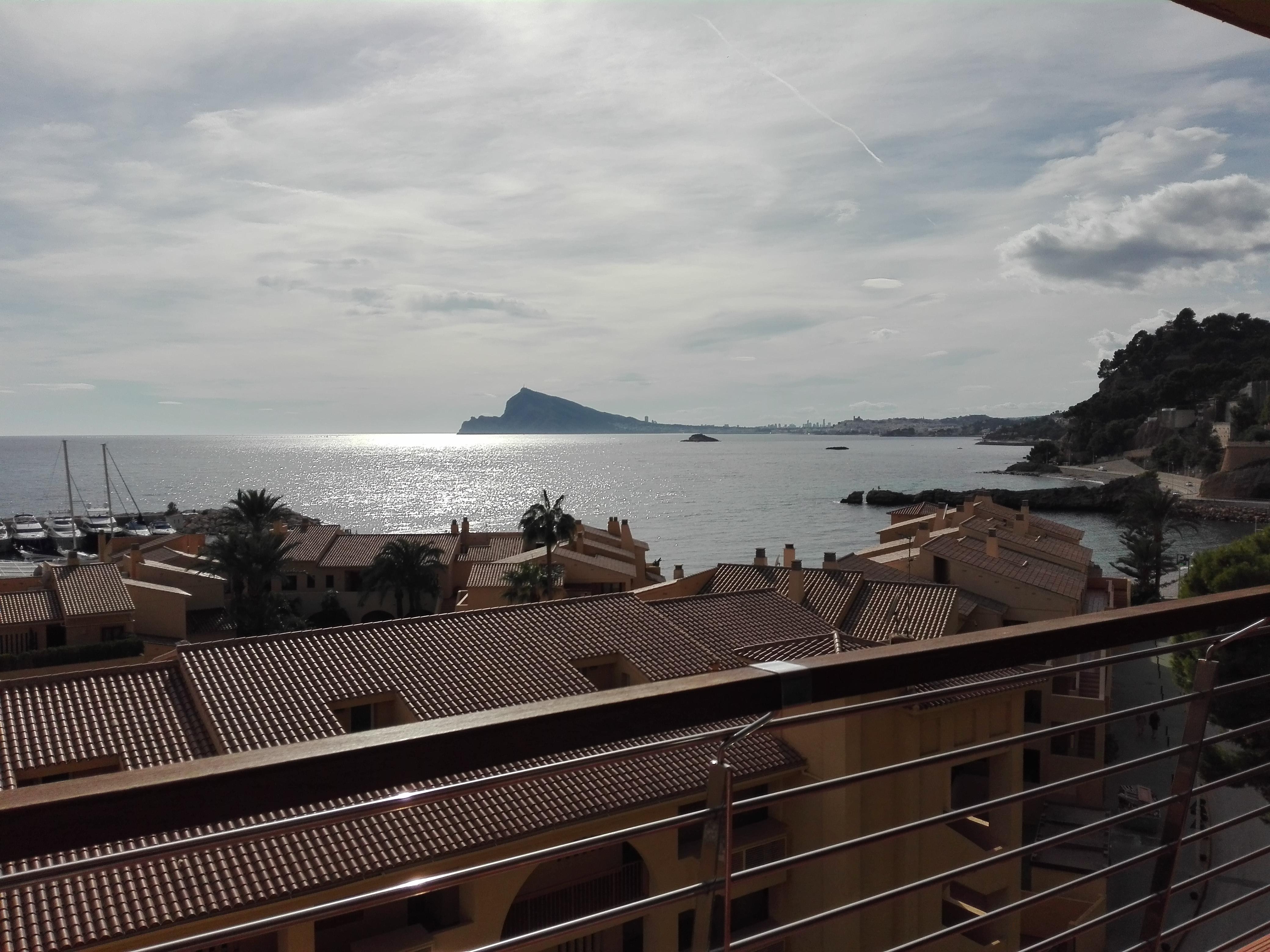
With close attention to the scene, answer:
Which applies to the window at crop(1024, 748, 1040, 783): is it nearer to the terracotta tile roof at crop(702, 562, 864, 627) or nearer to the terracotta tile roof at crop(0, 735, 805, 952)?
the terracotta tile roof at crop(702, 562, 864, 627)

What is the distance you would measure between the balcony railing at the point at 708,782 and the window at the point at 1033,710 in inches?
749

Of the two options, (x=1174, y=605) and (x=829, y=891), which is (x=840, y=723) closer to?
(x=829, y=891)

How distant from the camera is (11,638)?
78.5 feet

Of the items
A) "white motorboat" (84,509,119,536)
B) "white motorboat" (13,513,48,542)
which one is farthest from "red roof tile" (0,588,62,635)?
"white motorboat" (13,513,48,542)

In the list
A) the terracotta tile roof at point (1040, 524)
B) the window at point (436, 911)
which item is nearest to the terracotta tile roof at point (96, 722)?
the window at point (436, 911)

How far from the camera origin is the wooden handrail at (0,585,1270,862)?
1.06 meters

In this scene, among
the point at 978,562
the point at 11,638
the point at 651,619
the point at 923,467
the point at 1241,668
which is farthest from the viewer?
the point at 923,467

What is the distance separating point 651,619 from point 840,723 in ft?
24.9

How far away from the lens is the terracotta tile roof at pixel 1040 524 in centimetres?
3781

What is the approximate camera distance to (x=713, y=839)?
4.50 ft

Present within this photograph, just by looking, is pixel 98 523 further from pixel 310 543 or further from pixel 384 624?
pixel 384 624

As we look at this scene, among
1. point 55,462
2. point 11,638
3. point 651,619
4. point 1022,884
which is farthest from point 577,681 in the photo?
point 55,462

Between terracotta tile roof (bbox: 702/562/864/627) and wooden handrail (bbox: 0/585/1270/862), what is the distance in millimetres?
20070

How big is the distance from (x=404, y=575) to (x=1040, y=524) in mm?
24678
